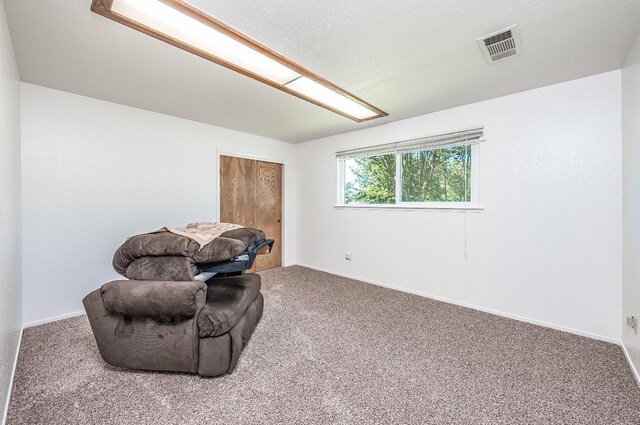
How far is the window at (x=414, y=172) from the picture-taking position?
320 cm

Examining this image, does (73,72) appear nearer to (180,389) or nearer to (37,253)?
(37,253)

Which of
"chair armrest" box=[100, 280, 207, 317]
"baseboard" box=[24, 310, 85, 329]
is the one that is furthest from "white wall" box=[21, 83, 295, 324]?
"chair armrest" box=[100, 280, 207, 317]

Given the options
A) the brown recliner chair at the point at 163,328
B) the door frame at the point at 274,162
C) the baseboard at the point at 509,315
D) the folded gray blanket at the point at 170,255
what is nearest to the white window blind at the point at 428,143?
the door frame at the point at 274,162

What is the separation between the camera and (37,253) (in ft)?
8.83

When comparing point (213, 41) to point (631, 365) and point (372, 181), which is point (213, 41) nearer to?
point (372, 181)

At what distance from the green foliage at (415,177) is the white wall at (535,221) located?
0.21m

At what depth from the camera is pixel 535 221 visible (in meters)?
2.69

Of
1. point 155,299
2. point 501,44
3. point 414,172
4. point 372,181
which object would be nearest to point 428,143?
point 414,172

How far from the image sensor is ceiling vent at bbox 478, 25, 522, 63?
179 cm

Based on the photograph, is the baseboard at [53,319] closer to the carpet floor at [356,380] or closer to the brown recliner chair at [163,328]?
the carpet floor at [356,380]

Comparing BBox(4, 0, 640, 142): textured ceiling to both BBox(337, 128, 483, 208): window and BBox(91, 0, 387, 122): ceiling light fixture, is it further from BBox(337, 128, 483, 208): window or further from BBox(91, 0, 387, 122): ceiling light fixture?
BBox(337, 128, 483, 208): window

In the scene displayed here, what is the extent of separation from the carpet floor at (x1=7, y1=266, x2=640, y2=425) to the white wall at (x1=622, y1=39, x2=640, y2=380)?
0.29 metres

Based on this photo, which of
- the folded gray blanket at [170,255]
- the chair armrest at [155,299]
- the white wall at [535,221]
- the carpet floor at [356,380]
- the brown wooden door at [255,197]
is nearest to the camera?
the carpet floor at [356,380]

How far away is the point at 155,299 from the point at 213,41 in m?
1.76
